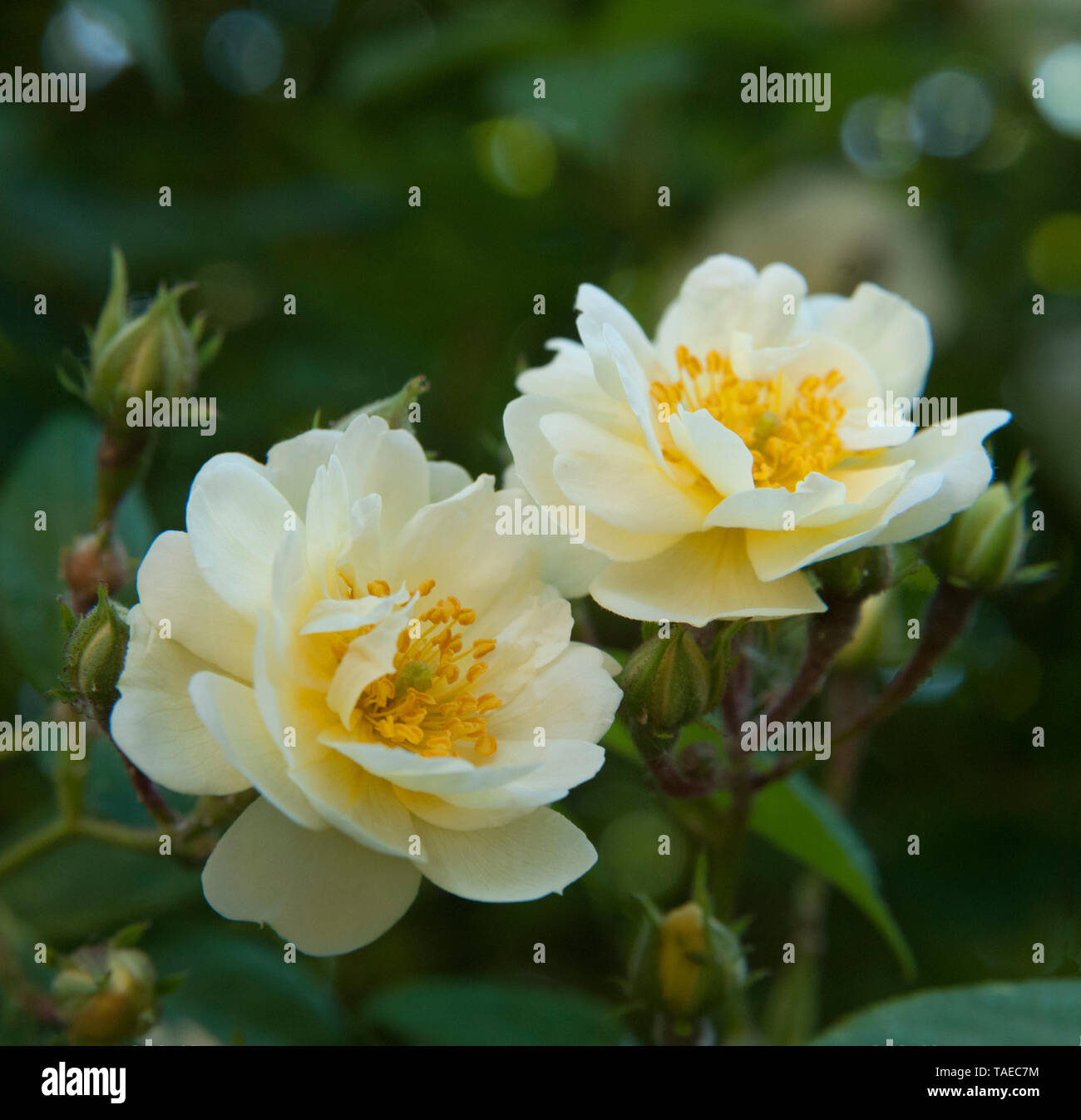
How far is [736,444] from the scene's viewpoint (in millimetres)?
1061

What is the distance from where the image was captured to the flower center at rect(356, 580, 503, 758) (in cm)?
105

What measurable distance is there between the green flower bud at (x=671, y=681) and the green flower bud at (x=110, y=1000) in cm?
57

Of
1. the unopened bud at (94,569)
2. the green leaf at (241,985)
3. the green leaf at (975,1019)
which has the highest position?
the unopened bud at (94,569)

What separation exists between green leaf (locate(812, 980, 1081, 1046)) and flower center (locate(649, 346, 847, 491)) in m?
0.52

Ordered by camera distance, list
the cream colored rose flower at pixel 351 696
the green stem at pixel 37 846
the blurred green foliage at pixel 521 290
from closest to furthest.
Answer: the cream colored rose flower at pixel 351 696 < the green stem at pixel 37 846 < the blurred green foliage at pixel 521 290

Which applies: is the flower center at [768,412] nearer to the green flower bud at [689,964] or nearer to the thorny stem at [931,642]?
the thorny stem at [931,642]

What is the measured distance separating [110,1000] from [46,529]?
71cm

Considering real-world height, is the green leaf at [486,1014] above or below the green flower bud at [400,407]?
below

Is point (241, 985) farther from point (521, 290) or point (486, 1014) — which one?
point (521, 290)

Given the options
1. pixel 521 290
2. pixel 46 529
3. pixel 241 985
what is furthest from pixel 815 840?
pixel 521 290

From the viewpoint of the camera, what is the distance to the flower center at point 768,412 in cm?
123

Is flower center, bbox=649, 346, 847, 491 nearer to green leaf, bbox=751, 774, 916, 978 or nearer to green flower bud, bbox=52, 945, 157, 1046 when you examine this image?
green leaf, bbox=751, 774, 916, 978

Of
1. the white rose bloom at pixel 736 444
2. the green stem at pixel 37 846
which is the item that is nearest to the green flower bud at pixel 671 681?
the white rose bloom at pixel 736 444
